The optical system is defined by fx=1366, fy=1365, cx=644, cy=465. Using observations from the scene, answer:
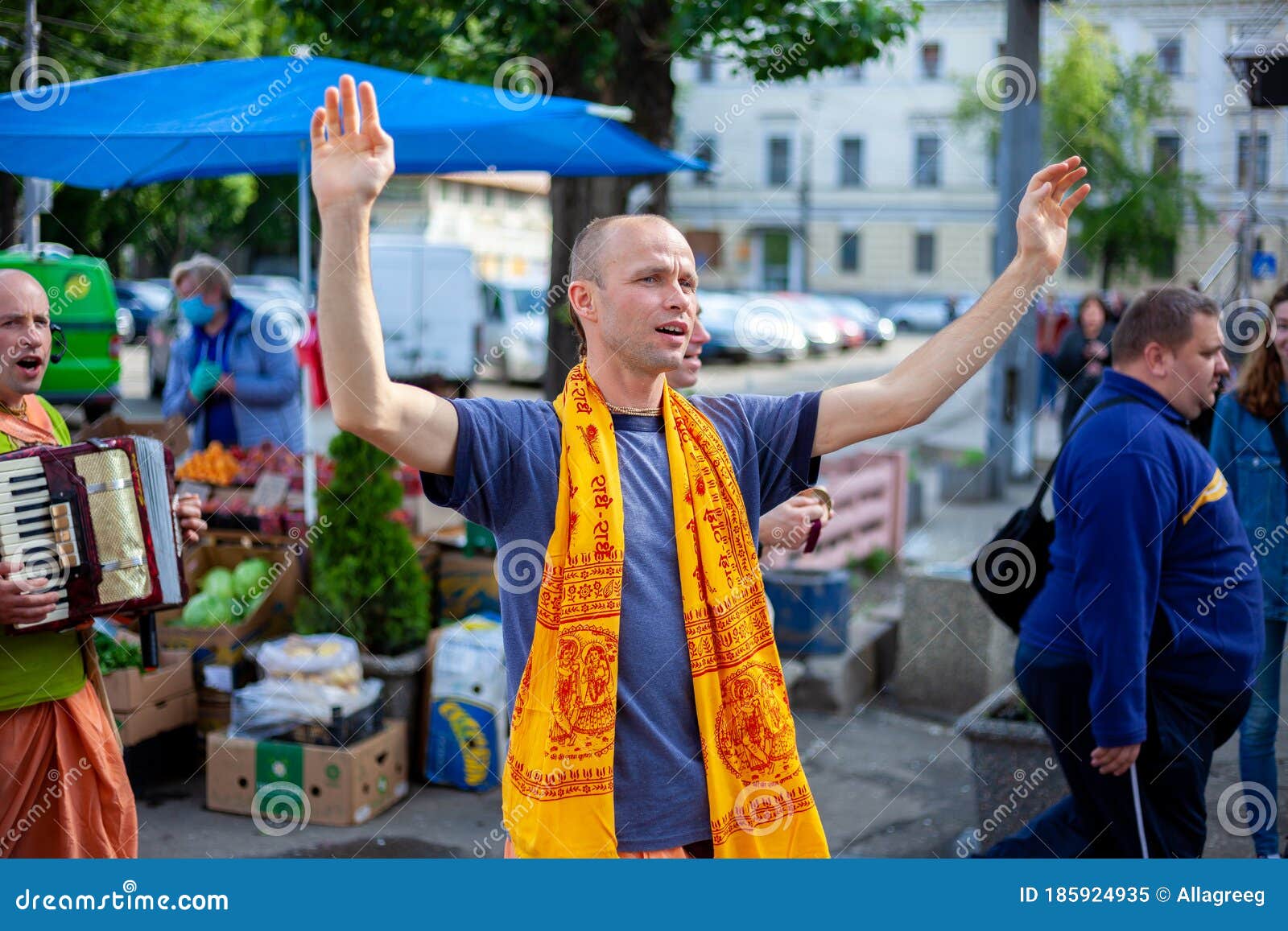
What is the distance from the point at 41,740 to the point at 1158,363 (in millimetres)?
3102

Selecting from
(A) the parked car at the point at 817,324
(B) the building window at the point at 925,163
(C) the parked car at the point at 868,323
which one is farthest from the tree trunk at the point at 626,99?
(B) the building window at the point at 925,163

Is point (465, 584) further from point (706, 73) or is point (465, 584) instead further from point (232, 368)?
point (706, 73)

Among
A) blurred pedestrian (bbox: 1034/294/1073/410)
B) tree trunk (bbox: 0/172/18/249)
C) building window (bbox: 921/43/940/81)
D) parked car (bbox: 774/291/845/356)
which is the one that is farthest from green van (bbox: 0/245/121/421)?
building window (bbox: 921/43/940/81)

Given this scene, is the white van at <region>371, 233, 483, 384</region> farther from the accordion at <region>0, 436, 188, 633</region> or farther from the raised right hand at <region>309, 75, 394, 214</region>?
the raised right hand at <region>309, 75, 394, 214</region>

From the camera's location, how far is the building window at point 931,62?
47.6m

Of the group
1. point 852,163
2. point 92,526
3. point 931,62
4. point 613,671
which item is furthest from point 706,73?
point 613,671

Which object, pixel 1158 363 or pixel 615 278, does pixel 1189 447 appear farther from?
pixel 615 278

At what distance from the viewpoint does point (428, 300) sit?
19.6 meters

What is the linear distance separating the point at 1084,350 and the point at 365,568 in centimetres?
817

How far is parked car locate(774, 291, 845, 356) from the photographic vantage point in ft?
109

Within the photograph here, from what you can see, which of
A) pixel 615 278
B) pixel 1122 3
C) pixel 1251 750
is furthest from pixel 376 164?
pixel 1122 3

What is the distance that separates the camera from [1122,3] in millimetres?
39281

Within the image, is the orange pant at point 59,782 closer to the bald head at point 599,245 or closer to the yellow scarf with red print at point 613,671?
the yellow scarf with red print at point 613,671

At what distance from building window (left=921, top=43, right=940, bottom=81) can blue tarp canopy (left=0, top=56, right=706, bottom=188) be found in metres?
43.3
